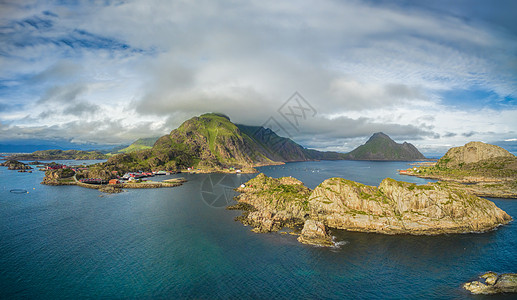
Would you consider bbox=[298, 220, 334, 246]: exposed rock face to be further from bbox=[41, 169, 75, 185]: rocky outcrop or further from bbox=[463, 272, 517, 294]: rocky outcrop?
bbox=[41, 169, 75, 185]: rocky outcrop

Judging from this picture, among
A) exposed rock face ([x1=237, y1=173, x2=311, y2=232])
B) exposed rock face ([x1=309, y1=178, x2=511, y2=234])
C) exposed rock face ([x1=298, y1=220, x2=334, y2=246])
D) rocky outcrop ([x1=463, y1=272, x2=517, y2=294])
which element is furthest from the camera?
exposed rock face ([x1=237, y1=173, x2=311, y2=232])

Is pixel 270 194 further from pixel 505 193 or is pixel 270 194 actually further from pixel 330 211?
pixel 505 193

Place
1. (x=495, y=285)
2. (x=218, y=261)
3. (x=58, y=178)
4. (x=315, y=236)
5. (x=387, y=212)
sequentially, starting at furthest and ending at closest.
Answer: (x=58, y=178) < (x=387, y=212) < (x=315, y=236) < (x=218, y=261) < (x=495, y=285)

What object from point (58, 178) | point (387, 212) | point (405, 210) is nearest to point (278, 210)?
point (387, 212)

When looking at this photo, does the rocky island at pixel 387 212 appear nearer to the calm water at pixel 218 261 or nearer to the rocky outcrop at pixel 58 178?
the calm water at pixel 218 261

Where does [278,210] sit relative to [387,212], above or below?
below

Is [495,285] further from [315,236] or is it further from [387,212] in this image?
[315,236]

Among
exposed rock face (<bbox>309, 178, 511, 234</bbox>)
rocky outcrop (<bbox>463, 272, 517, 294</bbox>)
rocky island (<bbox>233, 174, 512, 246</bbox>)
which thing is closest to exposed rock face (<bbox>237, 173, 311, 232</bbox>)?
rocky island (<bbox>233, 174, 512, 246</bbox>)

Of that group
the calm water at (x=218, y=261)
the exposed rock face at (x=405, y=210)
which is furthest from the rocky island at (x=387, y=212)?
the calm water at (x=218, y=261)
